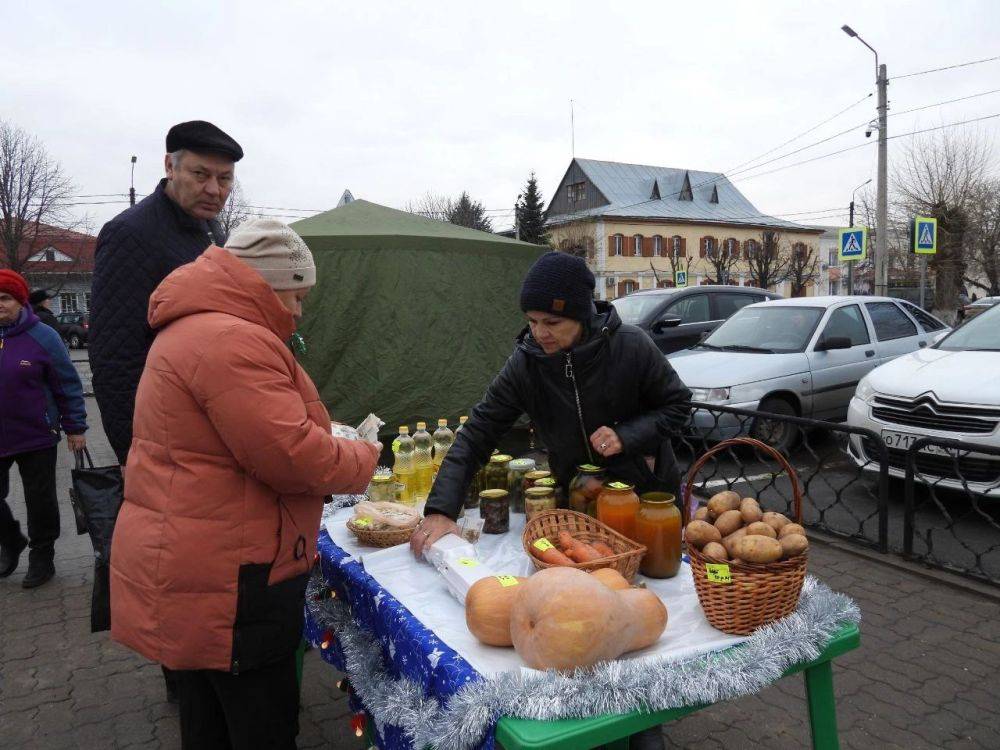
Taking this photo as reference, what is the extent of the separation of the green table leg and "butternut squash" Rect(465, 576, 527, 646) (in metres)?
0.79

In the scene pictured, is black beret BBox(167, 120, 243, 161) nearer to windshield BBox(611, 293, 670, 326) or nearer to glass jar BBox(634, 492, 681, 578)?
glass jar BBox(634, 492, 681, 578)

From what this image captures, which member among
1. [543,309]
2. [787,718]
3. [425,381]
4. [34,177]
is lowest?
[787,718]

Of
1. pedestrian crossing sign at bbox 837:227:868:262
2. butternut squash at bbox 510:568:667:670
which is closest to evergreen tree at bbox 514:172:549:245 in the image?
pedestrian crossing sign at bbox 837:227:868:262

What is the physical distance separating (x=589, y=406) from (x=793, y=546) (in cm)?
97

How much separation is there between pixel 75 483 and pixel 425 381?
4.51 metres

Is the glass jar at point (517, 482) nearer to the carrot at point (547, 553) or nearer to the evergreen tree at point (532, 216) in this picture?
the carrot at point (547, 553)

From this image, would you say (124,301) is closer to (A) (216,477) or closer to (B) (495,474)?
(A) (216,477)

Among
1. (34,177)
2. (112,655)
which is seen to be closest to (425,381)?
(112,655)

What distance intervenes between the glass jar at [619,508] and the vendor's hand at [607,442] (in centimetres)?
27

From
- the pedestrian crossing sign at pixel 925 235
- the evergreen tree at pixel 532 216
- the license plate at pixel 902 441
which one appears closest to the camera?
the license plate at pixel 902 441

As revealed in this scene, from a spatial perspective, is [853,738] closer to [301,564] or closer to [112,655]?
[301,564]

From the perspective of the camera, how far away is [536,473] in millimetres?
2473

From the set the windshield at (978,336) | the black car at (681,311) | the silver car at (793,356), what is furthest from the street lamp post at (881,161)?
the windshield at (978,336)

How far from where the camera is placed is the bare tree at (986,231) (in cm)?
2842
